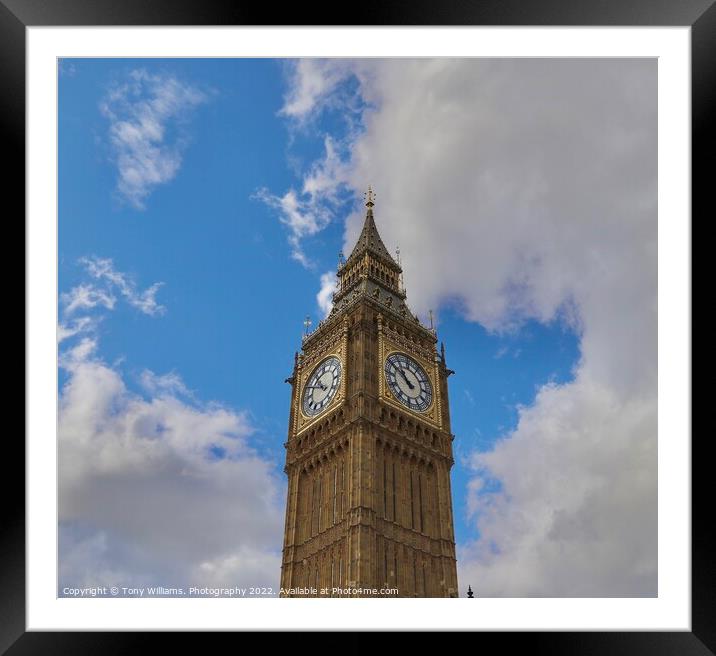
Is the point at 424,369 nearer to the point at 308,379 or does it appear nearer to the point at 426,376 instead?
the point at 426,376

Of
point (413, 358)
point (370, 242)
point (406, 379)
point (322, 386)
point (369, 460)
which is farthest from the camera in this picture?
point (370, 242)

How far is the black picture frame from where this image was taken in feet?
62.2

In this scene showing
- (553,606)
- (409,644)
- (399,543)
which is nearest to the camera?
(409,644)

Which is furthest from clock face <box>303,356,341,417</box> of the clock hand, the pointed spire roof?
the pointed spire roof

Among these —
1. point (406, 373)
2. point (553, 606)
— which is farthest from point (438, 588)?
point (553, 606)

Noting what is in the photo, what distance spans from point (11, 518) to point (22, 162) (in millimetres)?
9658

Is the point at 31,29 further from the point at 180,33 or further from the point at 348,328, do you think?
the point at 348,328

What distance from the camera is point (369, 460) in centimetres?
4984

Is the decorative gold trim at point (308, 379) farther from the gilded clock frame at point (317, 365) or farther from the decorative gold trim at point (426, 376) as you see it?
the decorative gold trim at point (426, 376)

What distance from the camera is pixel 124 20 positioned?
19.6 meters

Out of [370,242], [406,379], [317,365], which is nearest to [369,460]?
[406,379]

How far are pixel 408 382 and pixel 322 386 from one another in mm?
6584

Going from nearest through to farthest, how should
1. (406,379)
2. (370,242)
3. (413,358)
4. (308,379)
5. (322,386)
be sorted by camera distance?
1. (322,386)
2. (406,379)
3. (413,358)
4. (308,379)
5. (370,242)

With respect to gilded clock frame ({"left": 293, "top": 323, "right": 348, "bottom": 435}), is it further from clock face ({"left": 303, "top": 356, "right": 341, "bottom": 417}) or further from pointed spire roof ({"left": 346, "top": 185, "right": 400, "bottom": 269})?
pointed spire roof ({"left": 346, "top": 185, "right": 400, "bottom": 269})
